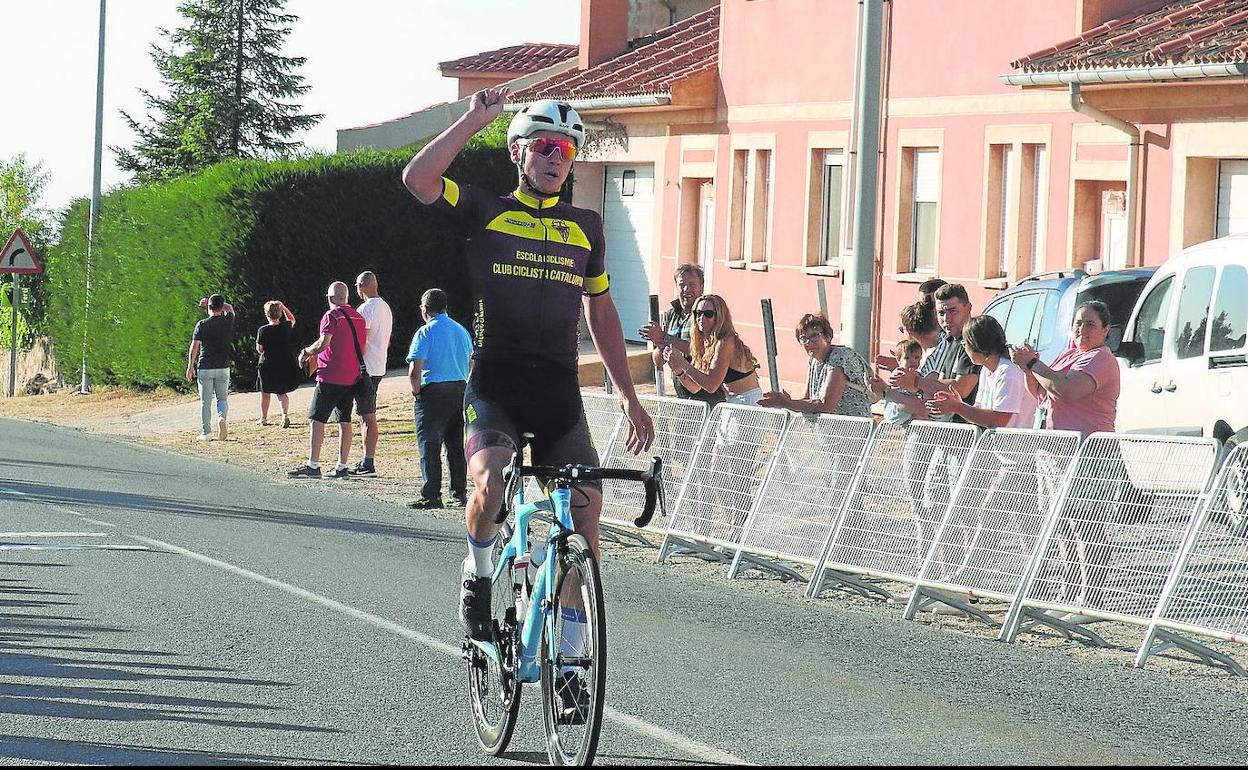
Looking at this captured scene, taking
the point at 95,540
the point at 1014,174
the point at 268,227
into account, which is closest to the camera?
the point at 95,540

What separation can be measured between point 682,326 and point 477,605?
8.05 metres

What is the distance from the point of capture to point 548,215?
674 centimetres

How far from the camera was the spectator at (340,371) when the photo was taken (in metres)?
19.4

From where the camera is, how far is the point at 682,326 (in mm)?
14703

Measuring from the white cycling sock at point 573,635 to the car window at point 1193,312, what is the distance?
9501 millimetres

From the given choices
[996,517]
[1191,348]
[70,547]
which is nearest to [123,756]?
[996,517]

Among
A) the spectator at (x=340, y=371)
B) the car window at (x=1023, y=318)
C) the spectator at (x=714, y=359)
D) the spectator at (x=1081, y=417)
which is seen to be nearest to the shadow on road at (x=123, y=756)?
the spectator at (x=1081, y=417)

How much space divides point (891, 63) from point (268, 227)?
42.7 feet

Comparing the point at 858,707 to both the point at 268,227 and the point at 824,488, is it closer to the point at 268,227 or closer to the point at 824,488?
the point at 824,488

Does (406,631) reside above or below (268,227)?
below

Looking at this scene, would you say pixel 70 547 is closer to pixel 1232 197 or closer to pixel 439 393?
pixel 439 393

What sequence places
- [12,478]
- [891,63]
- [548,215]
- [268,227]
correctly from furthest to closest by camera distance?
[268,227]
[891,63]
[12,478]
[548,215]

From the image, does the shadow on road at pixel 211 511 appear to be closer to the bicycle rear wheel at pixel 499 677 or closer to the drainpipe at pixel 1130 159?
the bicycle rear wheel at pixel 499 677

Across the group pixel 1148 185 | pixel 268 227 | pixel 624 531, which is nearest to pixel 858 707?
pixel 624 531
